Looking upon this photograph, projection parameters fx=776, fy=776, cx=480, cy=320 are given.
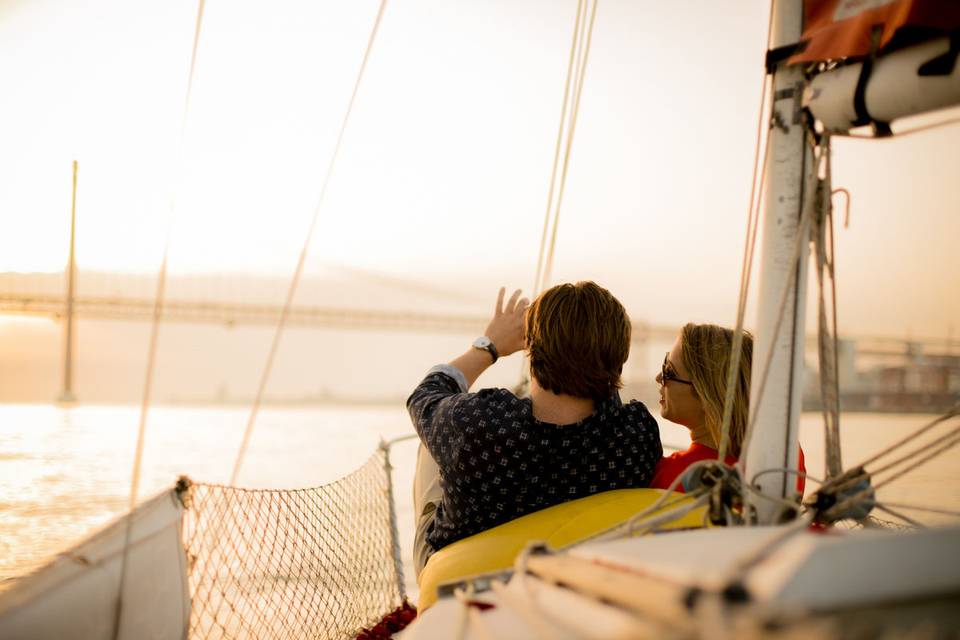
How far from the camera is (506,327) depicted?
5.48 ft

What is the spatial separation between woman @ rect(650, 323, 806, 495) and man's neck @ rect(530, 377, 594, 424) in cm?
27

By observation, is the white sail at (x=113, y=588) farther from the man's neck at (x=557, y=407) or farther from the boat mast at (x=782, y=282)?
the boat mast at (x=782, y=282)

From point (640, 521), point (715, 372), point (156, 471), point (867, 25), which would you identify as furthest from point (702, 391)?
point (156, 471)

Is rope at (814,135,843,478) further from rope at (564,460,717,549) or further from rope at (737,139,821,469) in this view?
rope at (564,460,717,549)

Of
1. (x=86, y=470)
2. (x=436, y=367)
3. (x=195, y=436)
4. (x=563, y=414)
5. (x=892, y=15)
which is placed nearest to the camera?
(x=892, y=15)

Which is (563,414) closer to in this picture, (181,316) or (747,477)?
(747,477)

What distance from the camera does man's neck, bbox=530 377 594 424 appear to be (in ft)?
4.44

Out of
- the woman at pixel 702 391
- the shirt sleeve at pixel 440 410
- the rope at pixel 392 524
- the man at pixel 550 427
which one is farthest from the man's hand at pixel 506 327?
the rope at pixel 392 524

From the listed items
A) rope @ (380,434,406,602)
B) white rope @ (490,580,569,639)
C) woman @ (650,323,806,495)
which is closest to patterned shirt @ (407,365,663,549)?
woman @ (650,323,806,495)

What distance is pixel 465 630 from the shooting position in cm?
87

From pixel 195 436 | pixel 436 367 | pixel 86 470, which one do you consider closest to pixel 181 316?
pixel 195 436

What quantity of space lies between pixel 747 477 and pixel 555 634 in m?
0.75

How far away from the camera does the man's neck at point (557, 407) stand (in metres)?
1.35

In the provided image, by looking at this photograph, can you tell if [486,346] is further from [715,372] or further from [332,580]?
[332,580]
